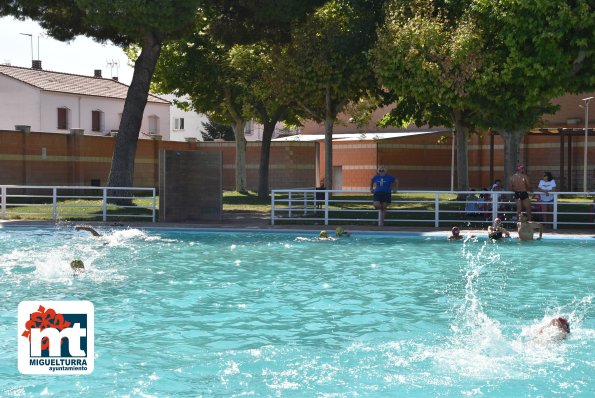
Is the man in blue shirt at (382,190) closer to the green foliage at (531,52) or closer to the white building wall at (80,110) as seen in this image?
the green foliage at (531,52)

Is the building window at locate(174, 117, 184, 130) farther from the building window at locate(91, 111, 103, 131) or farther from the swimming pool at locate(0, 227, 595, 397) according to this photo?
the swimming pool at locate(0, 227, 595, 397)

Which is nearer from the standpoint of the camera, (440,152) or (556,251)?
(556,251)

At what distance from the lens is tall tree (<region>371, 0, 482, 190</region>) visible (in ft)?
85.9

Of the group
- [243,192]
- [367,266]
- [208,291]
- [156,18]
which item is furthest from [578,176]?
[208,291]

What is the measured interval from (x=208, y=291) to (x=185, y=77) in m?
26.9

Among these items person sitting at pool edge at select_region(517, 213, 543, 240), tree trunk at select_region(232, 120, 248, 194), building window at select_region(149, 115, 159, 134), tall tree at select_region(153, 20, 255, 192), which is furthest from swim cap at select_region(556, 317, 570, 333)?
building window at select_region(149, 115, 159, 134)

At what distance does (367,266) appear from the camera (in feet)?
54.9

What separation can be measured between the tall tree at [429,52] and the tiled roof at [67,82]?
34253mm

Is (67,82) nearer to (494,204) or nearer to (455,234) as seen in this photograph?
(494,204)

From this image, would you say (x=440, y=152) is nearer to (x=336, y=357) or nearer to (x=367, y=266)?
(x=367, y=266)

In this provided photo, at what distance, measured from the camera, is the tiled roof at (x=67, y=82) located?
189ft

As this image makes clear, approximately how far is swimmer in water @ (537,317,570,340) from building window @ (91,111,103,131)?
5437 cm

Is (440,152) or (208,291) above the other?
(440,152)

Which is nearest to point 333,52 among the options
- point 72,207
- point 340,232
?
point 72,207
